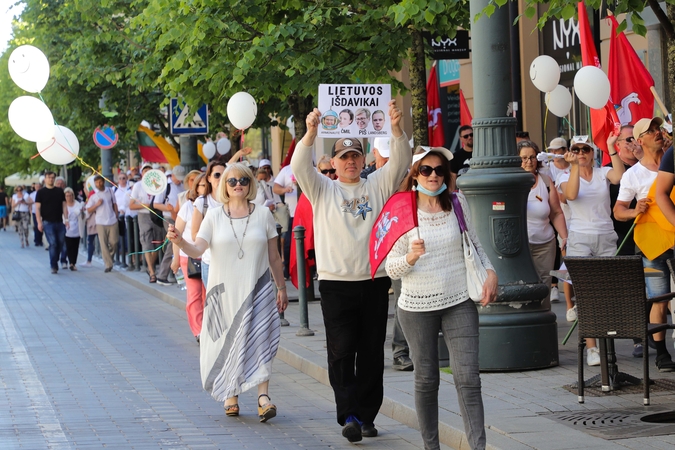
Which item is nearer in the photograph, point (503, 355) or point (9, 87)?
point (503, 355)

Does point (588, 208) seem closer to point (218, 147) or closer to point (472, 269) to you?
point (472, 269)

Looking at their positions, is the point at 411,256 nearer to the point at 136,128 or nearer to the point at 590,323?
the point at 590,323

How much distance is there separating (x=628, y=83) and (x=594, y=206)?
129 inches

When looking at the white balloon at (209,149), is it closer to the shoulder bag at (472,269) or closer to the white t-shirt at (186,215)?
the white t-shirt at (186,215)

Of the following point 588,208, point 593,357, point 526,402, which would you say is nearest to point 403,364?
point 593,357

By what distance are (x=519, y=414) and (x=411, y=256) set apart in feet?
6.03

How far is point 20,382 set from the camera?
1016 cm

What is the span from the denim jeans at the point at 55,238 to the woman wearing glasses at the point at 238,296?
54.1 ft

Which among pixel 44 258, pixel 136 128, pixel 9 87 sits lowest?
pixel 44 258

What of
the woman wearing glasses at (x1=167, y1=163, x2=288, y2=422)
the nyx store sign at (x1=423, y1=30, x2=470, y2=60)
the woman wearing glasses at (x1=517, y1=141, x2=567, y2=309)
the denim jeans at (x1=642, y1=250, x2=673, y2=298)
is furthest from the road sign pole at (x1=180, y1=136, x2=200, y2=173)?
the denim jeans at (x1=642, y1=250, x2=673, y2=298)

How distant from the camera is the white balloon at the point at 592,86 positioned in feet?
37.5

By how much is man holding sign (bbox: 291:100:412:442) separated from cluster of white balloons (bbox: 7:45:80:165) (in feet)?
11.4

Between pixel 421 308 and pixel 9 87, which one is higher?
pixel 9 87

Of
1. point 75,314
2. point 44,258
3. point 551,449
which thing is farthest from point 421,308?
point 44,258
